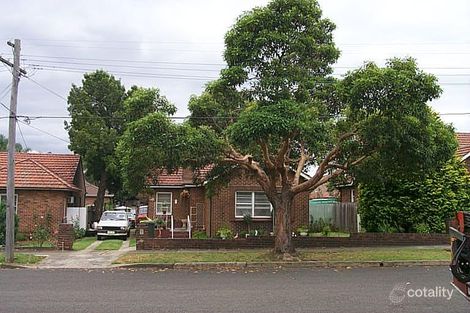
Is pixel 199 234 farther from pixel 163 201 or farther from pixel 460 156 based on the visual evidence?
pixel 460 156

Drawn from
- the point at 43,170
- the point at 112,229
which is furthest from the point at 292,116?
the point at 43,170

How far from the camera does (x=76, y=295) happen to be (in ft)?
35.8

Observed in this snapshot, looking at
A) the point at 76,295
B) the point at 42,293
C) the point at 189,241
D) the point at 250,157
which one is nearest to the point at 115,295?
the point at 76,295

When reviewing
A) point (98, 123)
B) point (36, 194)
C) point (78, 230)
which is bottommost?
point (78, 230)

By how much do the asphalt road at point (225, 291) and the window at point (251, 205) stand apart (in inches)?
457

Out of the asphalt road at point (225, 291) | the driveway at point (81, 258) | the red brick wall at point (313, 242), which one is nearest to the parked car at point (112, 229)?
the driveway at point (81, 258)

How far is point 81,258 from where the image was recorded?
18.8m

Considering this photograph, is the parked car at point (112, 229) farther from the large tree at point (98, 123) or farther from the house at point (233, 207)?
the large tree at point (98, 123)

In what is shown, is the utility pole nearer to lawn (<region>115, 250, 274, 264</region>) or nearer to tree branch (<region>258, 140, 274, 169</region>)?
lawn (<region>115, 250, 274, 264</region>)

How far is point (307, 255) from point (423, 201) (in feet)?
24.5

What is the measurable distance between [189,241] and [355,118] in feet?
28.0

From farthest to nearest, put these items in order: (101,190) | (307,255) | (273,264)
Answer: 1. (101,190)
2. (307,255)
3. (273,264)

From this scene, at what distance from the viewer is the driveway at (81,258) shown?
17156 mm

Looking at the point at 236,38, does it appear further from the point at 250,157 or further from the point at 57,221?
the point at 57,221
